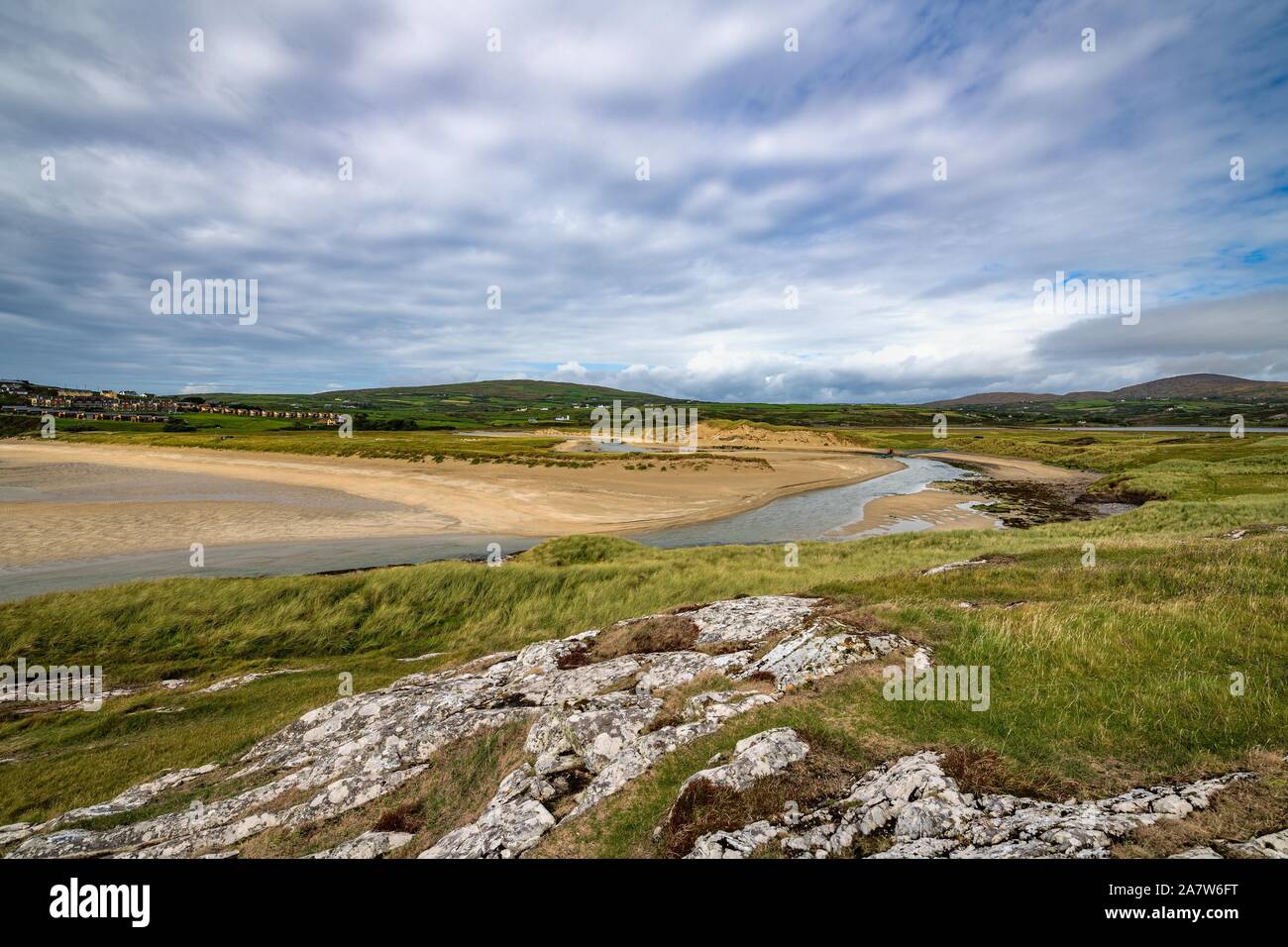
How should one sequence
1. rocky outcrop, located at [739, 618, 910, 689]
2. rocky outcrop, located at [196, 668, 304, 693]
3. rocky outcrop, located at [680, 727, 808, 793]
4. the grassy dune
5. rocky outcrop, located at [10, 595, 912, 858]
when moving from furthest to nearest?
rocky outcrop, located at [196, 668, 304, 693] → rocky outcrop, located at [739, 618, 910, 689] → rocky outcrop, located at [10, 595, 912, 858] → the grassy dune → rocky outcrop, located at [680, 727, 808, 793]

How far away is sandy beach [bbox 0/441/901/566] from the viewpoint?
40438mm

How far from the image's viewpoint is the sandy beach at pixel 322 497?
40.4 m

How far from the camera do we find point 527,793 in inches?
290

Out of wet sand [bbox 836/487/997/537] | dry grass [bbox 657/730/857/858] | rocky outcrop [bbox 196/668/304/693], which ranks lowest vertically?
rocky outcrop [bbox 196/668/304/693]

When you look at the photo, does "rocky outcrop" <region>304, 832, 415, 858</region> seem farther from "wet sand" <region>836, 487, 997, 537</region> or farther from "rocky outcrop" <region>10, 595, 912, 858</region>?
"wet sand" <region>836, 487, 997, 537</region>

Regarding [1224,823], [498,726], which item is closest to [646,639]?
[498,726]

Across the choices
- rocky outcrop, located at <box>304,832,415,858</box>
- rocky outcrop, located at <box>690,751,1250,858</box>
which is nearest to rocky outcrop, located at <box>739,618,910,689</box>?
rocky outcrop, located at <box>690,751,1250,858</box>

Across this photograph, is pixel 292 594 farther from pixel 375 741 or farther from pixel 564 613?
pixel 375 741

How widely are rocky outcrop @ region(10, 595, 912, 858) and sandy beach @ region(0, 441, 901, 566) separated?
30835 millimetres

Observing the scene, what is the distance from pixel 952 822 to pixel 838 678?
3.62 m

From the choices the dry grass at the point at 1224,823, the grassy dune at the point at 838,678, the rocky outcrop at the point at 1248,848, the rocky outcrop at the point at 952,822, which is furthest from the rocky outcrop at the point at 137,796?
the rocky outcrop at the point at 1248,848
